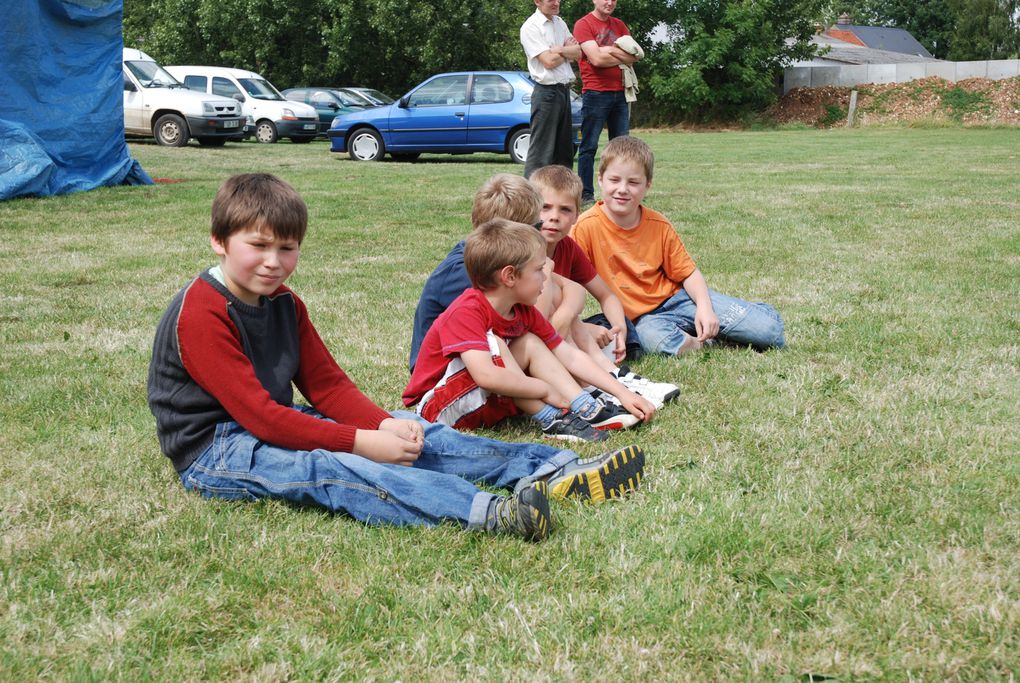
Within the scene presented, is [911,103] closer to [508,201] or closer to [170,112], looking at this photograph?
[170,112]

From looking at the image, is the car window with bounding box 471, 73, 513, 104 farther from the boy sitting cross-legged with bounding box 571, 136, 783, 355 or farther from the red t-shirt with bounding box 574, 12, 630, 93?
the boy sitting cross-legged with bounding box 571, 136, 783, 355

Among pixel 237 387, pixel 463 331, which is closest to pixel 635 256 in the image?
pixel 463 331

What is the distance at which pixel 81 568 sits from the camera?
105 inches

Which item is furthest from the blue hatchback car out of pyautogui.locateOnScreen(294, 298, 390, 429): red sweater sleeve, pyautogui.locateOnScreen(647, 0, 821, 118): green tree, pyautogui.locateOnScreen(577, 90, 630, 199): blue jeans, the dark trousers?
pyautogui.locateOnScreen(647, 0, 821, 118): green tree

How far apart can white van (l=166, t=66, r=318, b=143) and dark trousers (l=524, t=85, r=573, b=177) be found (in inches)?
643

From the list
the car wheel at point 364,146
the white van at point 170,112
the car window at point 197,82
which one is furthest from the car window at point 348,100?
the car wheel at point 364,146

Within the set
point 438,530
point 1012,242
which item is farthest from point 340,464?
point 1012,242

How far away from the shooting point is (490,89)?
59.7 ft

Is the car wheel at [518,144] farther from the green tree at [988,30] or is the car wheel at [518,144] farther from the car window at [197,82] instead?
the green tree at [988,30]

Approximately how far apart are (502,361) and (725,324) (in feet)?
6.05

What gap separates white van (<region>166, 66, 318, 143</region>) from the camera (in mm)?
25078

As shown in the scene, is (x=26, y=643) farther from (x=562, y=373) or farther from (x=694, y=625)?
(x=562, y=373)

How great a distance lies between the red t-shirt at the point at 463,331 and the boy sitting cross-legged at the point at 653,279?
1254 mm

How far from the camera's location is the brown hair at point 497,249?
3.67 meters
